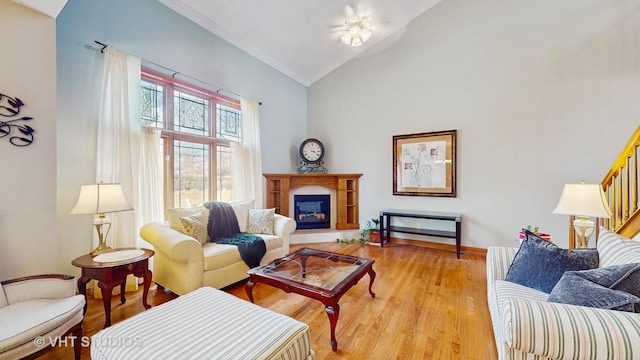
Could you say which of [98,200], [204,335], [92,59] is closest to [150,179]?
[98,200]

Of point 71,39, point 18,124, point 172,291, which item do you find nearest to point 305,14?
point 71,39

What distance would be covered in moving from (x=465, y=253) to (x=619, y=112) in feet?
8.49

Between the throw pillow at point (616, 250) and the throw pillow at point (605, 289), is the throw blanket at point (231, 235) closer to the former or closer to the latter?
the throw pillow at point (605, 289)

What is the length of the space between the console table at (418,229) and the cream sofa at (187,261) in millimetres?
2272

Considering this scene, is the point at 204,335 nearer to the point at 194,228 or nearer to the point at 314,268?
the point at 314,268

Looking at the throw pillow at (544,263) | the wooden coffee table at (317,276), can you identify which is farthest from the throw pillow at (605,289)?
the wooden coffee table at (317,276)

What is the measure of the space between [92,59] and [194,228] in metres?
1.94

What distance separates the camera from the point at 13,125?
1720mm

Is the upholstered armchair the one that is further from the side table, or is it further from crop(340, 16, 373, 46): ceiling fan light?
crop(340, 16, 373, 46): ceiling fan light

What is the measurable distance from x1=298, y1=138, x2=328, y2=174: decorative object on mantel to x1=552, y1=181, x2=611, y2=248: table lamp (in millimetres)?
3574

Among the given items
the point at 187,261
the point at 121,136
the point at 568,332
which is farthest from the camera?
the point at 121,136

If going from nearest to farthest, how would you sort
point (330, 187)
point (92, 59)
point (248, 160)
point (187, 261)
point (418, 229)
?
point (187, 261) < point (92, 59) < point (248, 160) < point (418, 229) < point (330, 187)

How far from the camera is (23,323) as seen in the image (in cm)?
128

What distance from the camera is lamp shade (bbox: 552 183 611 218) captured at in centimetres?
201
